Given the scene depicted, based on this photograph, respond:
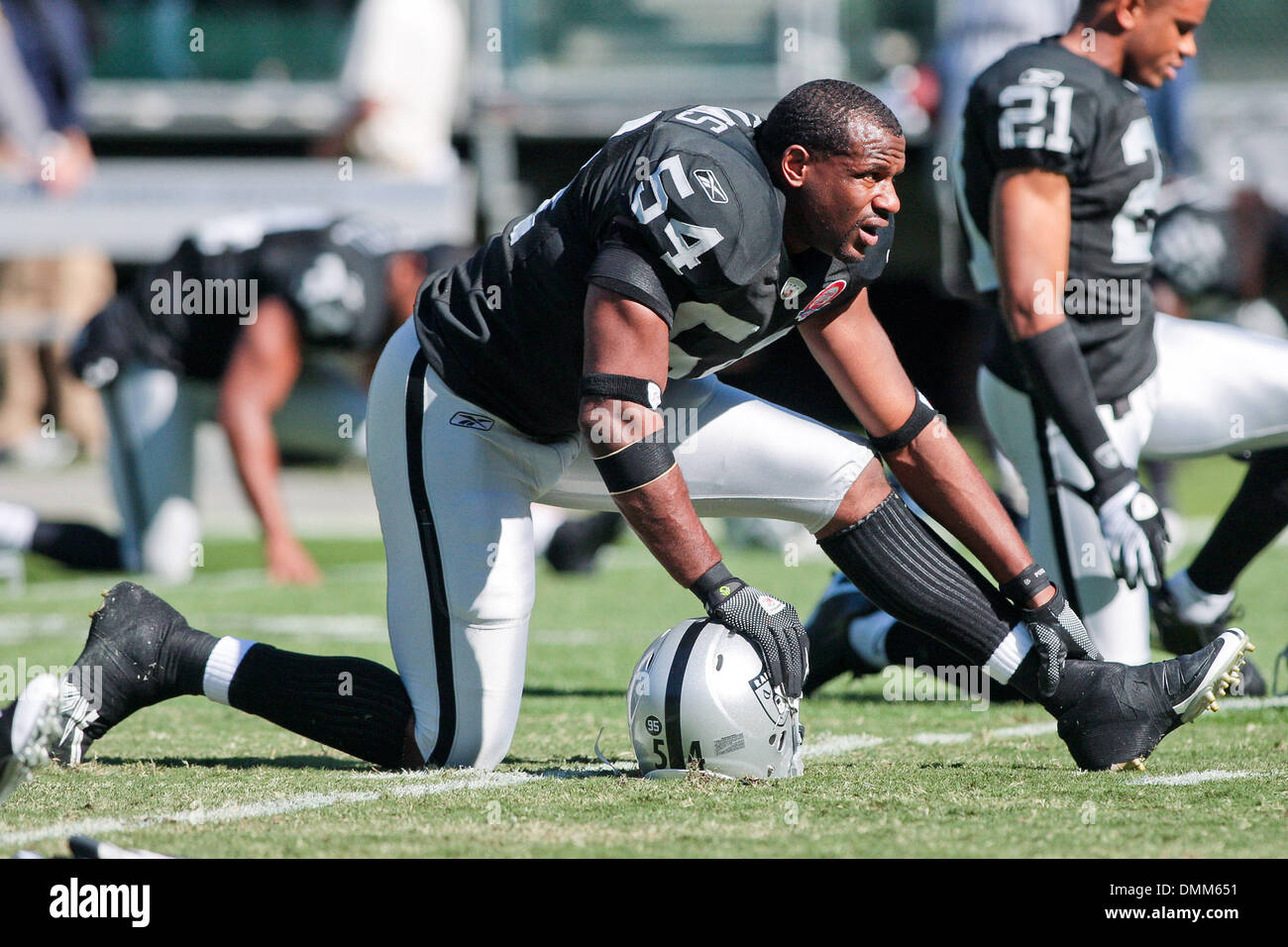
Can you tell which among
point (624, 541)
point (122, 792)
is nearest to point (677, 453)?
point (122, 792)

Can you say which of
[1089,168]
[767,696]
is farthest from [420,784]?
[1089,168]

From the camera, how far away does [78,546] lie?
24.7ft

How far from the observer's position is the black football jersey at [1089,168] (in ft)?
14.2

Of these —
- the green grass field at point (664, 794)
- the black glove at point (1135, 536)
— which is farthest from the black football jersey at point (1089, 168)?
the green grass field at point (664, 794)

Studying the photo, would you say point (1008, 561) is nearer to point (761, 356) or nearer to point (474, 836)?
point (474, 836)

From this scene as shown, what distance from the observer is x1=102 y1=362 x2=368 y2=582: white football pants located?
321 inches

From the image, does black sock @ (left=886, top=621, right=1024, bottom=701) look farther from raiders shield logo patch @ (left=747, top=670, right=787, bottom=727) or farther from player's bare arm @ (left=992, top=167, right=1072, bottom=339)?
raiders shield logo patch @ (left=747, top=670, right=787, bottom=727)

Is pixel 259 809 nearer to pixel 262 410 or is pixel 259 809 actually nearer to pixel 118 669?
pixel 118 669

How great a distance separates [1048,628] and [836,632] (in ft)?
3.57

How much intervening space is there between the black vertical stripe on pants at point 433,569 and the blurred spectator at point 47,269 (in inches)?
325

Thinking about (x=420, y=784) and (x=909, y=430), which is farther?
(x=909, y=430)

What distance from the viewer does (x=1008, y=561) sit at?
12.2 ft

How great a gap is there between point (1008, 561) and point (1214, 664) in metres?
0.47

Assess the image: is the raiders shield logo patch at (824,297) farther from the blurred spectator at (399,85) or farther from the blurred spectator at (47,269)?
the blurred spectator at (47,269)
